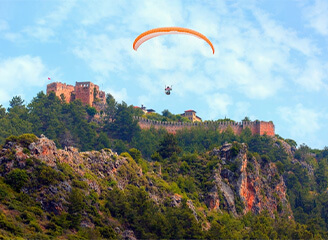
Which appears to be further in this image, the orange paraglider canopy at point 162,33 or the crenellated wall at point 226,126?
the crenellated wall at point 226,126

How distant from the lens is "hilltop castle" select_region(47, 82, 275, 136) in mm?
130125

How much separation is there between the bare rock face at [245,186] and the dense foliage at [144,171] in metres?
1.88

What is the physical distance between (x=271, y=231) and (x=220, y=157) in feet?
61.0

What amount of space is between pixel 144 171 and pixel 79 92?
196 feet

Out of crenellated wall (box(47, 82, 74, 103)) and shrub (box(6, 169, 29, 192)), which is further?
crenellated wall (box(47, 82, 74, 103))

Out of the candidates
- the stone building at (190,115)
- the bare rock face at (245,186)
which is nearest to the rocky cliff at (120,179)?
the bare rock face at (245,186)

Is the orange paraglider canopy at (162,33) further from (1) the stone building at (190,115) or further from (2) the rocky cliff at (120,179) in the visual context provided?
(1) the stone building at (190,115)

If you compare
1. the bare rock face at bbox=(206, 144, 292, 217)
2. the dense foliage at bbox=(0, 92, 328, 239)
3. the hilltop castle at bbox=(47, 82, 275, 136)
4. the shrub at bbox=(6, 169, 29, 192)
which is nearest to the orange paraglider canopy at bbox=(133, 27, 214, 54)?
the dense foliage at bbox=(0, 92, 328, 239)

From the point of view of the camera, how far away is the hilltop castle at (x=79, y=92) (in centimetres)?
13612

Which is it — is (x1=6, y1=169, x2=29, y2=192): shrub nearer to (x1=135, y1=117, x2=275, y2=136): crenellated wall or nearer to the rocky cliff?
the rocky cliff

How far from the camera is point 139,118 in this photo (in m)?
131

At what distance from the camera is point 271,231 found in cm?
7706

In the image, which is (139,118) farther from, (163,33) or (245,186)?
(163,33)

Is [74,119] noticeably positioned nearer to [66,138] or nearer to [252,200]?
[66,138]
